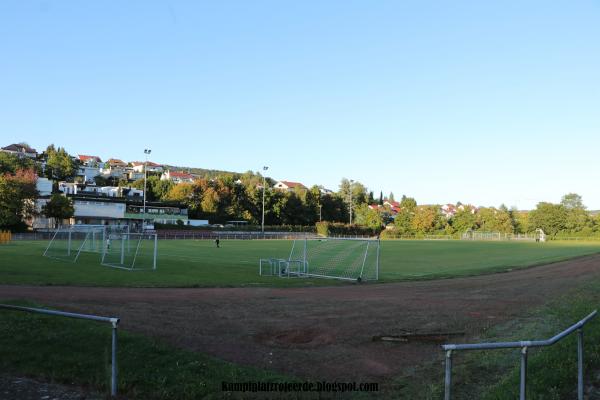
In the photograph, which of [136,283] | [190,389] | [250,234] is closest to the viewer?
[190,389]

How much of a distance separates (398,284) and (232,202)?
330ft

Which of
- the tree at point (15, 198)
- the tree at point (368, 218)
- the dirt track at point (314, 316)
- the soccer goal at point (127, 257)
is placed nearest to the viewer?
A: the dirt track at point (314, 316)

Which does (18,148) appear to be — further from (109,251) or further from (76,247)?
(109,251)

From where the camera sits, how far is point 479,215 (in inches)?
5295

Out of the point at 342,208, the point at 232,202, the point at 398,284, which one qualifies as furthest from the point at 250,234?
the point at 398,284

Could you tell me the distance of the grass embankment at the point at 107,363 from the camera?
25.4 feet

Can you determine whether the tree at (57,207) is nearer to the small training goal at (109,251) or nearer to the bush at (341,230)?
the small training goal at (109,251)

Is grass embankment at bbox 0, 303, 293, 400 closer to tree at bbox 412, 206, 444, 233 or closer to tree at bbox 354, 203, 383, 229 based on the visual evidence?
tree at bbox 354, 203, 383, 229

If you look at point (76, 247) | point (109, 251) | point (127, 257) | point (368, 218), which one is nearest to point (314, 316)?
point (127, 257)

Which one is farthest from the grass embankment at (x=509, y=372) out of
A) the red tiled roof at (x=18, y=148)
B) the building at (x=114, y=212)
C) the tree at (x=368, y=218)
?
the red tiled roof at (x=18, y=148)

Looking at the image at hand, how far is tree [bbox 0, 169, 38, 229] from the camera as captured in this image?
70688 mm

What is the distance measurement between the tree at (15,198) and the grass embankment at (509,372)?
245ft

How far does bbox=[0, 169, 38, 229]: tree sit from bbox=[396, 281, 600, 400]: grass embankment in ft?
245

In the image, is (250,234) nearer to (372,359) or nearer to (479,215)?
(479,215)
